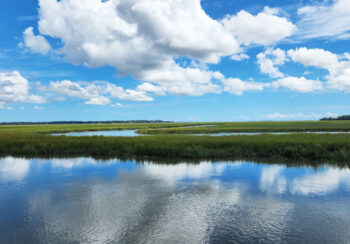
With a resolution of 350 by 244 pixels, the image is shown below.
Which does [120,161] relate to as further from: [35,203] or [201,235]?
[201,235]

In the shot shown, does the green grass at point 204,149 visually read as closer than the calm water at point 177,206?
No

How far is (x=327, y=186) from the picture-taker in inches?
445

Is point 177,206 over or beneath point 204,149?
beneath

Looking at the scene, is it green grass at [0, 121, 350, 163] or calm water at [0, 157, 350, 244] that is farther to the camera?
green grass at [0, 121, 350, 163]

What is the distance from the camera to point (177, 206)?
8.65 metres

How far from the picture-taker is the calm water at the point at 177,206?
21.4ft

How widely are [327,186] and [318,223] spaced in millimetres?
4990

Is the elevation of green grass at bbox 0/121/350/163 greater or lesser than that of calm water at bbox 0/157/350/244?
greater

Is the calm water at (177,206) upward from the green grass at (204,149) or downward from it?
downward

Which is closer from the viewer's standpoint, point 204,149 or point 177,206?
point 177,206

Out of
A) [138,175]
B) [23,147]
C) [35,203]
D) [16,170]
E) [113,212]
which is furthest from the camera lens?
[23,147]

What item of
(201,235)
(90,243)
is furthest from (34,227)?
(201,235)

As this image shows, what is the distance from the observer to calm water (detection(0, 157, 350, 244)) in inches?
257

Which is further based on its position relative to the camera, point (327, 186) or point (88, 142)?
point (88, 142)
